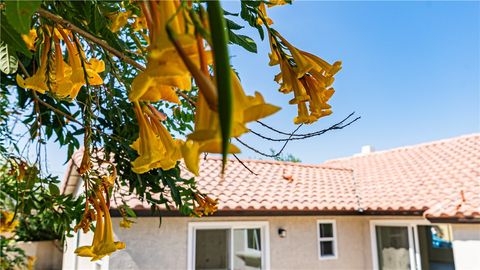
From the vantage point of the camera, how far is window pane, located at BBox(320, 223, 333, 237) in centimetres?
1005

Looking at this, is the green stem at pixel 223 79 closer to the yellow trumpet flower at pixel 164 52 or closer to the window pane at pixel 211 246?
the yellow trumpet flower at pixel 164 52

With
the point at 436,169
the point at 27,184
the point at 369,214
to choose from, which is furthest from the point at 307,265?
the point at 27,184

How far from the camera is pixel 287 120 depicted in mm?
1692

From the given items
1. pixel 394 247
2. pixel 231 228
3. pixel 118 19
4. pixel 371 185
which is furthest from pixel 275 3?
pixel 371 185

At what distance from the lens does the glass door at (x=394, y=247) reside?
30.1ft

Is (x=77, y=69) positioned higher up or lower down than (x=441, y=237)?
higher up

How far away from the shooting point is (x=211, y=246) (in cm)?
937

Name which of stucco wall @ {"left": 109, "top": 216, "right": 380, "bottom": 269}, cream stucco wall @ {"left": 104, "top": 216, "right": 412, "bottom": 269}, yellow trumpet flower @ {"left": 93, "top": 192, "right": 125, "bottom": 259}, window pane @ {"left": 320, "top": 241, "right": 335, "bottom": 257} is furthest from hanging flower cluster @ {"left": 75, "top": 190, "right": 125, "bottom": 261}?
window pane @ {"left": 320, "top": 241, "right": 335, "bottom": 257}

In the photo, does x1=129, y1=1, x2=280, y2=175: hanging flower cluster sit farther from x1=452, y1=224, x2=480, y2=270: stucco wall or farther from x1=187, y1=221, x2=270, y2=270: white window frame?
x1=452, y1=224, x2=480, y2=270: stucco wall

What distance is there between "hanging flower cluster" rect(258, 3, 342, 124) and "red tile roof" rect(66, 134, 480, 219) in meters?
6.73

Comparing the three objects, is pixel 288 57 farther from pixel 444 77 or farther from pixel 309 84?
pixel 444 77

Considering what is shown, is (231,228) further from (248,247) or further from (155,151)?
(155,151)

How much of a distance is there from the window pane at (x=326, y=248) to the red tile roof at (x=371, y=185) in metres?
1.16

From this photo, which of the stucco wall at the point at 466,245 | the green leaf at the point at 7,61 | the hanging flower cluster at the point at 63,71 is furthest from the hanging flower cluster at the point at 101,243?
the stucco wall at the point at 466,245
